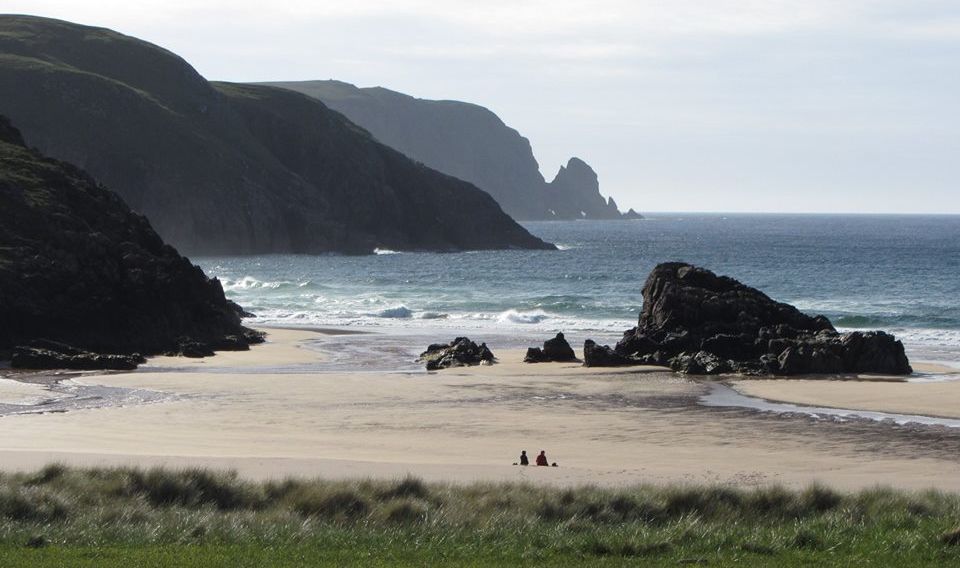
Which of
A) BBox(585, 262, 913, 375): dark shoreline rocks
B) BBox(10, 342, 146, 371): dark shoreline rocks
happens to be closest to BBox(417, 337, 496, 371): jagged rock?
BBox(585, 262, 913, 375): dark shoreline rocks

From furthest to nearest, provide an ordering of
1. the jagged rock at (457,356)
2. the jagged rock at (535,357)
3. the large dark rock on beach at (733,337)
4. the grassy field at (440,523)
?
the jagged rock at (535,357)
the jagged rock at (457,356)
the large dark rock on beach at (733,337)
the grassy field at (440,523)

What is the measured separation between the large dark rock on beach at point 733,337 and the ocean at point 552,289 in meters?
5.72

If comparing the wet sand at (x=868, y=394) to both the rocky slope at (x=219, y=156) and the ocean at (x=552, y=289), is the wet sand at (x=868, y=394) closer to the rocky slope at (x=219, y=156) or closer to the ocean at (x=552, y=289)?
the ocean at (x=552, y=289)

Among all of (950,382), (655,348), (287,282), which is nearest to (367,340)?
(655,348)

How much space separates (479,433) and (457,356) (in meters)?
14.9

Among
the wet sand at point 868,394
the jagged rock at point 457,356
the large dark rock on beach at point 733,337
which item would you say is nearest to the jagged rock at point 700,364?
the large dark rock on beach at point 733,337

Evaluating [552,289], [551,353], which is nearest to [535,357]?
[551,353]

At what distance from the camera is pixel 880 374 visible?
39438 millimetres

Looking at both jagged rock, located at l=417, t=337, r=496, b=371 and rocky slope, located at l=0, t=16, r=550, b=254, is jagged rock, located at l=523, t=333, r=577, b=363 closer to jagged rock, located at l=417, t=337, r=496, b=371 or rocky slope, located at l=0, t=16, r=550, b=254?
jagged rock, located at l=417, t=337, r=496, b=371

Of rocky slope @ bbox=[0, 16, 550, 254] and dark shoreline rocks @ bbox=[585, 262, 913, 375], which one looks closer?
dark shoreline rocks @ bbox=[585, 262, 913, 375]

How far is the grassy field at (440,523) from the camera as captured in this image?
13.4 m

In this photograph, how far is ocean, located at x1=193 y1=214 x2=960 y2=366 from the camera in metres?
60.5

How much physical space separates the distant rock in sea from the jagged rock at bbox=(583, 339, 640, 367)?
14808 millimetres

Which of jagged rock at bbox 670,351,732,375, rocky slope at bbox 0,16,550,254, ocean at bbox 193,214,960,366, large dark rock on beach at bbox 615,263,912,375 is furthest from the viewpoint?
rocky slope at bbox 0,16,550,254
